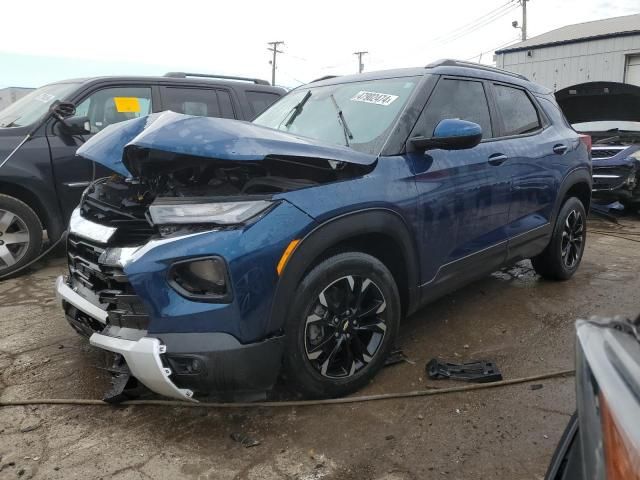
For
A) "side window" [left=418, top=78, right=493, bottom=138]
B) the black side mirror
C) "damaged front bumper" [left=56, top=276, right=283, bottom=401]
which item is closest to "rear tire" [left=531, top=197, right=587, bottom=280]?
"side window" [left=418, top=78, right=493, bottom=138]

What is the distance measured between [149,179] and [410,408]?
186cm

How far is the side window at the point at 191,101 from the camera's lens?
5.64 metres

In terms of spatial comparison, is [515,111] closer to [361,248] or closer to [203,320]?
[361,248]

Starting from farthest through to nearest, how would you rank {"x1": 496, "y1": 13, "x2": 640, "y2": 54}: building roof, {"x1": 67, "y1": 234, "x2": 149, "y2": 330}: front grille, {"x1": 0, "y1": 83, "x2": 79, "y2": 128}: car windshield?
{"x1": 496, "y1": 13, "x2": 640, "y2": 54}: building roof
{"x1": 0, "y1": 83, "x2": 79, "y2": 128}: car windshield
{"x1": 67, "y1": 234, "x2": 149, "y2": 330}: front grille

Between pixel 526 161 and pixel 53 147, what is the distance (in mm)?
4236

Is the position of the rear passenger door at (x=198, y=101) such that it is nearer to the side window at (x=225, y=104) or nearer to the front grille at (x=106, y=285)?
the side window at (x=225, y=104)

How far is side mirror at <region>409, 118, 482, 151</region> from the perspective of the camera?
2.86 m

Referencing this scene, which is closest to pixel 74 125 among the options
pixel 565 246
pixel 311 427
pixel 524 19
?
pixel 311 427

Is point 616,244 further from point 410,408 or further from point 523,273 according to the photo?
point 410,408

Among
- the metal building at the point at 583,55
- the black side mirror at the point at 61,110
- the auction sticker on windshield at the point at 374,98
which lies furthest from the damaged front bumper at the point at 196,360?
the metal building at the point at 583,55

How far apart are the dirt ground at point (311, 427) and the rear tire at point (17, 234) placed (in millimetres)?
1297

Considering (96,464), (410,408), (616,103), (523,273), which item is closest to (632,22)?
(616,103)

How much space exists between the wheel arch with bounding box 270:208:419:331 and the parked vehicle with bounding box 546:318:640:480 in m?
1.34

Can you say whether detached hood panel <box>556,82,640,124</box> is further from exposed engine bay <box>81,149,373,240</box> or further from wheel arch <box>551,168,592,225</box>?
exposed engine bay <box>81,149,373,240</box>
